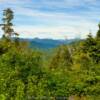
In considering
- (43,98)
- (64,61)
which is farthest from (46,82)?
(64,61)

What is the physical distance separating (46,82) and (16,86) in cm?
135

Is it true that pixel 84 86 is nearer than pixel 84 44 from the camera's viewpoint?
Yes

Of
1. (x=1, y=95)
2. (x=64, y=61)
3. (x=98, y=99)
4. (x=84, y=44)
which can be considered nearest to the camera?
(x=1, y=95)

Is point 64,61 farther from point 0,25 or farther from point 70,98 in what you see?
point 70,98

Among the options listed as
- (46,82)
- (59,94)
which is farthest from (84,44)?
(46,82)

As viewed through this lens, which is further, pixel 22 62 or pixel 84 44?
pixel 84 44

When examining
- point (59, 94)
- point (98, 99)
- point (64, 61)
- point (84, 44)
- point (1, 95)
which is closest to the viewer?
point (1, 95)

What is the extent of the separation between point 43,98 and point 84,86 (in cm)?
535

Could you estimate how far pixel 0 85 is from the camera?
2061cm

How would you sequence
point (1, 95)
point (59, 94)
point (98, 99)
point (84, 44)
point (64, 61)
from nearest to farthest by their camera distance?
point (1, 95) → point (59, 94) → point (98, 99) → point (84, 44) → point (64, 61)

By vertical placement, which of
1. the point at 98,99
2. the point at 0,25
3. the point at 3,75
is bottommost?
the point at 98,99

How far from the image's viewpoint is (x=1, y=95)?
66.2ft

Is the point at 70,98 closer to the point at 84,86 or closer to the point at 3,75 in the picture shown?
the point at 84,86

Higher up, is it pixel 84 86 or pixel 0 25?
pixel 0 25
